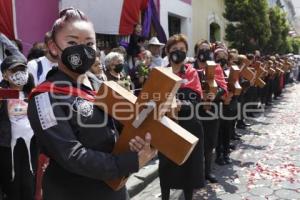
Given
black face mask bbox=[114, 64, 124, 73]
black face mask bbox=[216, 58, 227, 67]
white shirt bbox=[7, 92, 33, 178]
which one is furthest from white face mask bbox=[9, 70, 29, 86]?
black face mask bbox=[216, 58, 227, 67]

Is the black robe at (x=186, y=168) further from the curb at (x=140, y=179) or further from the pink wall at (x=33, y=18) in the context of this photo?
the pink wall at (x=33, y=18)

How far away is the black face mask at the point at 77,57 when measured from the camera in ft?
6.40

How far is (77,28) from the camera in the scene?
6.58ft

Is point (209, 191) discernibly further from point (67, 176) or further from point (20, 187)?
point (67, 176)

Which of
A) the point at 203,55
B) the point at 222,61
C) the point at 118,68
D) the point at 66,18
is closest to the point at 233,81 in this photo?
the point at 222,61

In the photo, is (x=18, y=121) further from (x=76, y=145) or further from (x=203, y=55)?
(x=203, y=55)

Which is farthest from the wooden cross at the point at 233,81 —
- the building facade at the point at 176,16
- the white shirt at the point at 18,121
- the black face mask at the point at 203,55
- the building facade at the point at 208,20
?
the building facade at the point at 208,20

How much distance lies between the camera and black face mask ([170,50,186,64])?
4406mm

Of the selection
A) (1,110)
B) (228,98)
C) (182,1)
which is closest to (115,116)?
(1,110)

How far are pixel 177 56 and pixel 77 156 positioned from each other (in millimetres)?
2712

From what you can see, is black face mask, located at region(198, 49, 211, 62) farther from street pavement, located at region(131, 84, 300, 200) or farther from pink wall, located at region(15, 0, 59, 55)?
pink wall, located at region(15, 0, 59, 55)

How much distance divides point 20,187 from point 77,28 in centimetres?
260

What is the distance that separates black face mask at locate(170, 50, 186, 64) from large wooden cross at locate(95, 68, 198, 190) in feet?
8.23

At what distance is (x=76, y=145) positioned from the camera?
1881 mm
